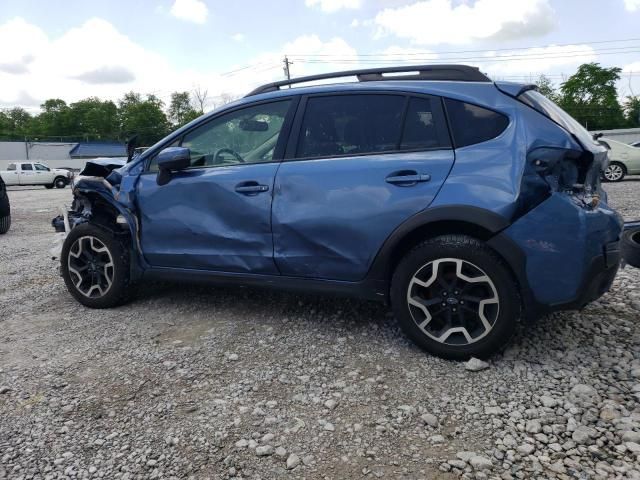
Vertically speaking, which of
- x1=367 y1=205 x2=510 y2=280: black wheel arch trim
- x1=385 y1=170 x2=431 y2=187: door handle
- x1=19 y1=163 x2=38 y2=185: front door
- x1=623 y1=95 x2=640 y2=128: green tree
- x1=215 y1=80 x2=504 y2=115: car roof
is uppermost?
x1=623 y1=95 x2=640 y2=128: green tree

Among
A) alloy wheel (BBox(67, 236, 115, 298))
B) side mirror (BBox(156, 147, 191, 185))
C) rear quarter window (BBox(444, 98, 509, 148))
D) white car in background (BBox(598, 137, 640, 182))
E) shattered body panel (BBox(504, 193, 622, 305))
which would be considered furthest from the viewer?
white car in background (BBox(598, 137, 640, 182))

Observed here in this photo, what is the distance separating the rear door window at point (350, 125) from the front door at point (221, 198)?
206 millimetres

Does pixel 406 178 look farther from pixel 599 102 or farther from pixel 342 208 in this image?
pixel 599 102

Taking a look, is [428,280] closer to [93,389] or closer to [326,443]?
[326,443]

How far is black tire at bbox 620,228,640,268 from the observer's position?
10.8 feet

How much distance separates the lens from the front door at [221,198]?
11.1 feet

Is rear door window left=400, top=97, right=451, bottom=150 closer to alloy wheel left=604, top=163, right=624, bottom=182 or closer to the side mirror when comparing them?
the side mirror

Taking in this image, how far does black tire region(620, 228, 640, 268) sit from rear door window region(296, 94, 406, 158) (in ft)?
5.66

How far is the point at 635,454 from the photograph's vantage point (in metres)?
2.06

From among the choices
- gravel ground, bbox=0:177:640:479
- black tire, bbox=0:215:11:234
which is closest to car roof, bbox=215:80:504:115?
gravel ground, bbox=0:177:640:479

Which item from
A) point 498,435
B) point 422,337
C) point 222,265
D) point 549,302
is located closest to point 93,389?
point 222,265

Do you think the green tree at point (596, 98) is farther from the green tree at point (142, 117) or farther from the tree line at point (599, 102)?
the green tree at point (142, 117)

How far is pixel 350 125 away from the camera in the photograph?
3.22 meters

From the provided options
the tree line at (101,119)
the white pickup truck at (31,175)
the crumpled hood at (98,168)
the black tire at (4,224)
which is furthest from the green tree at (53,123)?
the crumpled hood at (98,168)
